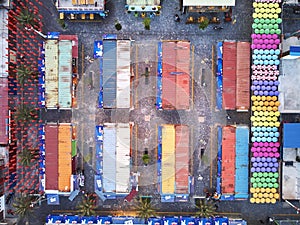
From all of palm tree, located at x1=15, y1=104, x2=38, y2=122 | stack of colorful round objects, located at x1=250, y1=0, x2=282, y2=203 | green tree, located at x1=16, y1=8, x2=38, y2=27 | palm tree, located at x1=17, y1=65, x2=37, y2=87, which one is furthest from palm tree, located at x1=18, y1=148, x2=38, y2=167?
stack of colorful round objects, located at x1=250, y1=0, x2=282, y2=203

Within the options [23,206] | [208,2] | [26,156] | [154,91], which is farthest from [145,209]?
[208,2]

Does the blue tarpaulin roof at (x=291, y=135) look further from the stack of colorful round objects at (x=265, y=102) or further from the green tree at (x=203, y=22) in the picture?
the green tree at (x=203, y=22)

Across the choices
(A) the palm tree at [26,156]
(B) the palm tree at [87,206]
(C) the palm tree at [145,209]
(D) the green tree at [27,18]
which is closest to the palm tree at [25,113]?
(A) the palm tree at [26,156]

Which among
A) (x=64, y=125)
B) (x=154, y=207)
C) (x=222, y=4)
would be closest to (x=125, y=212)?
(x=154, y=207)

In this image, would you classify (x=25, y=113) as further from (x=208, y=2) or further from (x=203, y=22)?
(x=208, y=2)

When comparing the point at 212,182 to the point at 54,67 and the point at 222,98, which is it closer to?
the point at 222,98

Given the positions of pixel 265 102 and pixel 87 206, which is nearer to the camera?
pixel 265 102
